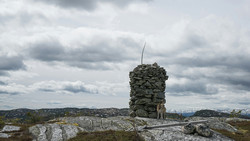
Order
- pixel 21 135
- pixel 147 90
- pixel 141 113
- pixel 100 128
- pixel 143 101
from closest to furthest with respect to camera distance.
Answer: pixel 21 135 → pixel 100 128 → pixel 141 113 → pixel 143 101 → pixel 147 90

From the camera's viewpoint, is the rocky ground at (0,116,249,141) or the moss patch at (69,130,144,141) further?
the rocky ground at (0,116,249,141)

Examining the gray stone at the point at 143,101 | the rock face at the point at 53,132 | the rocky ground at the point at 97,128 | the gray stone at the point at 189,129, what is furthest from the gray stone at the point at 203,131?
the gray stone at the point at 143,101

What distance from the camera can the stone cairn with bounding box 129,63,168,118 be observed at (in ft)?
103

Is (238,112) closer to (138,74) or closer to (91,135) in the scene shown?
(138,74)

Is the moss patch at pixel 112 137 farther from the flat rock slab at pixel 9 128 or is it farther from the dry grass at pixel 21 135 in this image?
the flat rock slab at pixel 9 128

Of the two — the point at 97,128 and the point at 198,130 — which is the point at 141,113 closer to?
the point at 97,128

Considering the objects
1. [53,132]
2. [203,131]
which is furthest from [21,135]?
[203,131]

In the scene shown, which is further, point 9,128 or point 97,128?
point 97,128

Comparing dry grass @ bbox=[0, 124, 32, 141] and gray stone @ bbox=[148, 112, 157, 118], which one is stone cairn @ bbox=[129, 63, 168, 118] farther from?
dry grass @ bbox=[0, 124, 32, 141]

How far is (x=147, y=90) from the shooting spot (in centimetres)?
3164

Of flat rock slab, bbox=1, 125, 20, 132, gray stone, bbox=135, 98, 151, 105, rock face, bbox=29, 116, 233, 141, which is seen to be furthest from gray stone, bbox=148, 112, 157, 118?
flat rock slab, bbox=1, 125, 20, 132

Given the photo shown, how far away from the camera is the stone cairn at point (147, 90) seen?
31.5m

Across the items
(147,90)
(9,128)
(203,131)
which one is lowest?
(9,128)

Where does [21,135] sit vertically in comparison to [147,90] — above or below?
below
